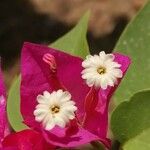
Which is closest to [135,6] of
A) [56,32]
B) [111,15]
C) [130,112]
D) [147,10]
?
[111,15]

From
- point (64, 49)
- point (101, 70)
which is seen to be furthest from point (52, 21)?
point (101, 70)

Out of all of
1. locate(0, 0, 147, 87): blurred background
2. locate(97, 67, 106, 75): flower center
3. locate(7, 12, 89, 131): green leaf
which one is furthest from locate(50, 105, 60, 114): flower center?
locate(0, 0, 147, 87): blurred background

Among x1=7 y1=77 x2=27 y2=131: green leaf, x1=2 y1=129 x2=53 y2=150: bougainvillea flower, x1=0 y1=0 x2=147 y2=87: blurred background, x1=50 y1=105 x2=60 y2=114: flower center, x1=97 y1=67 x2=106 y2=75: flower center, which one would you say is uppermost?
x1=97 y1=67 x2=106 y2=75: flower center

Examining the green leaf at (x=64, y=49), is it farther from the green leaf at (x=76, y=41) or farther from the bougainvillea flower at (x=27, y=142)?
the bougainvillea flower at (x=27, y=142)

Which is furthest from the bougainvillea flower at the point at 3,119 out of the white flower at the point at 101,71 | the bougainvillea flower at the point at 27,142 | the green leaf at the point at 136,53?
the green leaf at the point at 136,53

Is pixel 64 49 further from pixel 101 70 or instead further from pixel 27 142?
pixel 27 142

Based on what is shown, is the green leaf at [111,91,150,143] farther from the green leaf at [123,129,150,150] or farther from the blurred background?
the blurred background
